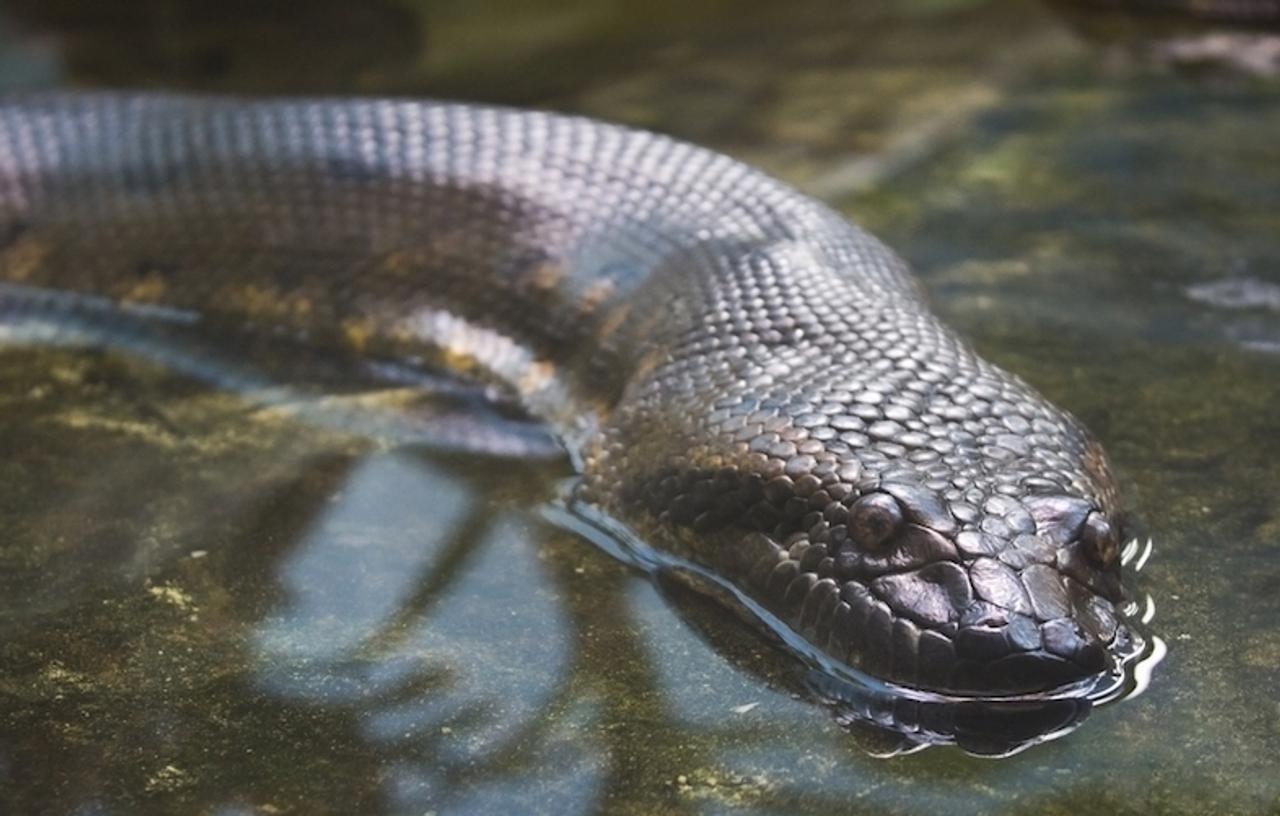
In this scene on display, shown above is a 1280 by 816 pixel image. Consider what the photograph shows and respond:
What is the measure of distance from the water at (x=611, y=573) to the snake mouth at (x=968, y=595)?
14 centimetres

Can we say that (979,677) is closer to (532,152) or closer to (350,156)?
(532,152)

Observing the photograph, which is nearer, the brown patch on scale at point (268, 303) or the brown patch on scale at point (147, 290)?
the brown patch on scale at point (268, 303)

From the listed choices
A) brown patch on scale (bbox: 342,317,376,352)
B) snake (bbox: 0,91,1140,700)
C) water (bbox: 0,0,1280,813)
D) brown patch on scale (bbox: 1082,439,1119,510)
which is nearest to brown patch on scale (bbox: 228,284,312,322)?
snake (bbox: 0,91,1140,700)

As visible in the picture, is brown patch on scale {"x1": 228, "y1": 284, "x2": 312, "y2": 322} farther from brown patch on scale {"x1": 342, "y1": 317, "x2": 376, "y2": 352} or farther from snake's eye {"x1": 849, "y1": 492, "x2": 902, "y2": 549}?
snake's eye {"x1": 849, "y1": 492, "x2": 902, "y2": 549}

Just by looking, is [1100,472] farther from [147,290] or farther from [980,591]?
[147,290]

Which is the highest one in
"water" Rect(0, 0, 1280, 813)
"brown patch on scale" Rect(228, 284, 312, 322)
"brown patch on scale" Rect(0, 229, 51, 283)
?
"water" Rect(0, 0, 1280, 813)

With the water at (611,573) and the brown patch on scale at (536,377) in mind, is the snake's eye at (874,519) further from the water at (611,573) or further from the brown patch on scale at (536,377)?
the brown patch on scale at (536,377)

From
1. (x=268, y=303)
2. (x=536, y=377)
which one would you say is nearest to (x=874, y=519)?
(x=536, y=377)

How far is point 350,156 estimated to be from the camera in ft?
16.5

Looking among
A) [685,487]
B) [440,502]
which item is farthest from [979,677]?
[440,502]

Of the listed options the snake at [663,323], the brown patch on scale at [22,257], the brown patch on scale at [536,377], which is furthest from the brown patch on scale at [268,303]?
the brown patch on scale at [536,377]

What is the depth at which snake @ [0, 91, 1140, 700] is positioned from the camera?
9.99 ft

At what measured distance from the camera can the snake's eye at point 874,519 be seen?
308 centimetres

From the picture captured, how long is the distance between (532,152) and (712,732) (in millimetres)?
2438
